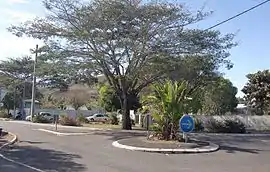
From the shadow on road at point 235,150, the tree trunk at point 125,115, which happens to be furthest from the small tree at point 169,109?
the tree trunk at point 125,115

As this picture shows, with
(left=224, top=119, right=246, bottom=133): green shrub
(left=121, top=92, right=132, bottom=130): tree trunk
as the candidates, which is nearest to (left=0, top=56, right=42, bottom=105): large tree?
(left=121, top=92, right=132, bottom=130): tree trunk

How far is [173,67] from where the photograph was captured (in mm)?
35469

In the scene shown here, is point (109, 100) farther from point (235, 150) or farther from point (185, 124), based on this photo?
point (235, 150)

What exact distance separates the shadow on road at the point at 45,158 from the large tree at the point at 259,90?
35.4 meters

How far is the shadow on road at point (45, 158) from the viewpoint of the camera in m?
14.4

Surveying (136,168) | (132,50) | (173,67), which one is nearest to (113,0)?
(132,50)

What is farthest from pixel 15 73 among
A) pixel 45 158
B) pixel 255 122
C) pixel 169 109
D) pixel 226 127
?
pixel 45 158

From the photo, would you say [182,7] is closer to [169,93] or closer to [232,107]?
[169,93]

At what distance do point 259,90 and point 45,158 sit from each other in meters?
39.0

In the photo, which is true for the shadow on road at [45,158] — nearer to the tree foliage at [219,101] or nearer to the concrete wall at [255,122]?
the concrete wall at [255,122]

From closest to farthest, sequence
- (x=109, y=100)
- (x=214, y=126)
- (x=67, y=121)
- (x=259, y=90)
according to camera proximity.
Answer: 1. (x=214, y=126)
2. (x=67, y=121)
3. (x=259, y=90)
4. (x=109, y=100)

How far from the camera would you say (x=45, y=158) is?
16859mm

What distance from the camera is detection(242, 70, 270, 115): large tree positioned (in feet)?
168

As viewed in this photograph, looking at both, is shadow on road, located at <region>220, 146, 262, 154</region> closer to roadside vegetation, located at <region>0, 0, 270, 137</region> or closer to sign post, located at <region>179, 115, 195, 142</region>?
sign post, located at <region>179, 115, 195, 142</region>
